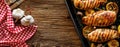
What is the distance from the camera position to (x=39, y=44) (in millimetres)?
1417

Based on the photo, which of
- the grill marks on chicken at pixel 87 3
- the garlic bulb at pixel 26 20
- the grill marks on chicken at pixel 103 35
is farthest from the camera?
the garlic bulb at pixel 26 20

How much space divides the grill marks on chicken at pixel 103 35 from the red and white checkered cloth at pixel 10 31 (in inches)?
13.1

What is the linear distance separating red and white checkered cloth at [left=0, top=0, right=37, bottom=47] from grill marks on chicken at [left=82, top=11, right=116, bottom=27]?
1.06 feet

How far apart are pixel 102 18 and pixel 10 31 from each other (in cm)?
45

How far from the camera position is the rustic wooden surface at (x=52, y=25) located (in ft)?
4.69

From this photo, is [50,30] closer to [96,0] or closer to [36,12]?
[36,12]

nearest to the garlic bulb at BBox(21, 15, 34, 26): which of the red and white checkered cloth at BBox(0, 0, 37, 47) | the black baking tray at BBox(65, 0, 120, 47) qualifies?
the red and white checkered cloth at BBox(0, 0, 37, 47)

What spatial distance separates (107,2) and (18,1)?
51cm

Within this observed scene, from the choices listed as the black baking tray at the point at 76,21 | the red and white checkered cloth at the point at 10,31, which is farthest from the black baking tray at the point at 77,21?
the red and white checkered cloth at the point at 10,31

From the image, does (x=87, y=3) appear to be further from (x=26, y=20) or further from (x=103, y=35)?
(x=26, y=20)

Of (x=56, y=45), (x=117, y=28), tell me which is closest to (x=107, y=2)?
(x=117, y=28)

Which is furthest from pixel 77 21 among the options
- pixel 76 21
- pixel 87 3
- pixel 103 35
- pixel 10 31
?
pixel 10 31

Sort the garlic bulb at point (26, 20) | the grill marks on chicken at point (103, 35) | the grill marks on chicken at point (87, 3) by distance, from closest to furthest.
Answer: the grill marks on chicken at point (103, 35), the grill marks on chicken at point (87, 3), the garlic bulb at point (26, 20)

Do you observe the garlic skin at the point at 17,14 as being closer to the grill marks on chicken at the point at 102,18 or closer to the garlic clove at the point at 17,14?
the garlic clove at the point at 17,14
